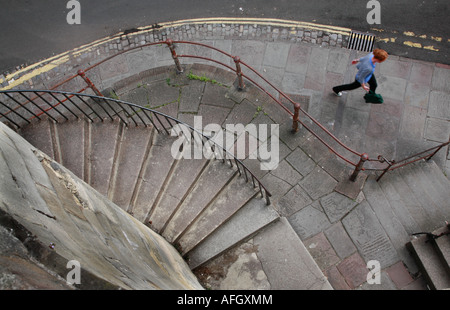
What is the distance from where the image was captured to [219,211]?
6.05 m

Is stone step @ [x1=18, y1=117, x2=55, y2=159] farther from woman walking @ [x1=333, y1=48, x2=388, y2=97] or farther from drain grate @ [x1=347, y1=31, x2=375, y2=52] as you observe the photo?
drain grate @ [x1=347, y1=31, x2=375, y2=52]

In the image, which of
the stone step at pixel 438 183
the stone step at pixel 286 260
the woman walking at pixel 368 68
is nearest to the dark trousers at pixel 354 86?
the woman walking at pixel 368 68

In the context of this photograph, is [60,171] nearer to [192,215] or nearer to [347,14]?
[192,215]

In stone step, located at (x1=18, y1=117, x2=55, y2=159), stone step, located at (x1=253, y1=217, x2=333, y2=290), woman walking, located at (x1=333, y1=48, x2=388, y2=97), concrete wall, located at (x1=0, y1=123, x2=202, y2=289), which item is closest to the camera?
concrete wall, located at (x1=0, y1=123, x2=202, y2=289)

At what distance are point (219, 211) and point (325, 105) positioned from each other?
11.5ft

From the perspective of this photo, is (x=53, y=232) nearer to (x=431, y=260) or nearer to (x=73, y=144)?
(x=73, y=144)

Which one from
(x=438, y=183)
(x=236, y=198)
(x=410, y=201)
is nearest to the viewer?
(x=236, y=198)

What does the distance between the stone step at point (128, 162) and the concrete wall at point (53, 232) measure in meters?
2.24

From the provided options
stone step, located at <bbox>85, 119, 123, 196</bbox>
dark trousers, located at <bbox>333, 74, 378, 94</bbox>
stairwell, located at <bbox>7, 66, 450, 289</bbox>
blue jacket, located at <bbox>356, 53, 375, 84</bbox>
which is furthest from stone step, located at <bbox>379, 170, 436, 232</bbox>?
stone step, located at <bbox>85, 119, 123, 196</bbox>

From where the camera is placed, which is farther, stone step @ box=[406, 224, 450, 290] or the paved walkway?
the paved walkway

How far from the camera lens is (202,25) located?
8.62 meters

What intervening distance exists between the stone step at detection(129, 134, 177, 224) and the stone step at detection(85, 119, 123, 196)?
57cm

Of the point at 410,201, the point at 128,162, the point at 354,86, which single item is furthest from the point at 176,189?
the point at 410,201

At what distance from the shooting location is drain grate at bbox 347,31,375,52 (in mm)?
8086
